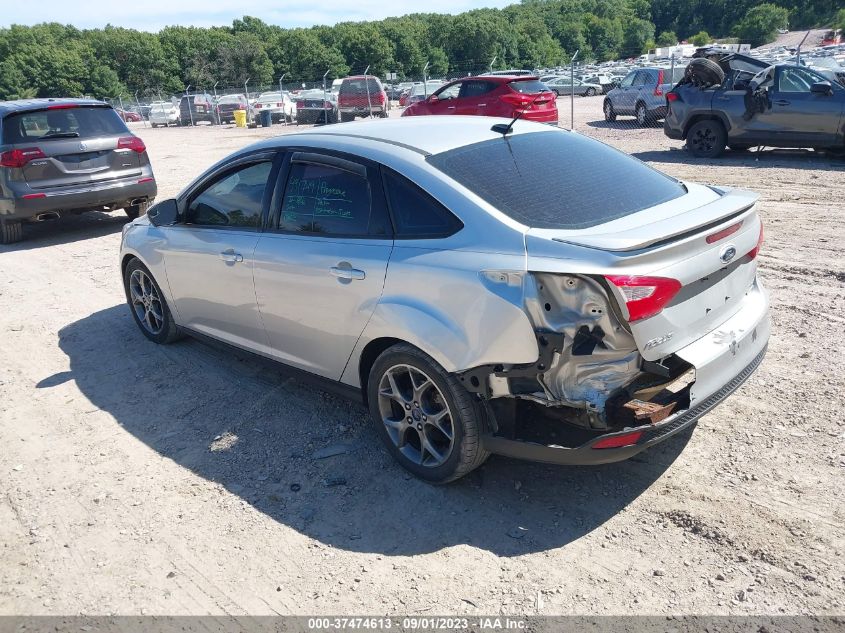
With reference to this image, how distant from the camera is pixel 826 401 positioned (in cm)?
411

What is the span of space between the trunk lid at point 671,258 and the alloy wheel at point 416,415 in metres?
0.90

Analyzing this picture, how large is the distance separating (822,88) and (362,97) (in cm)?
1988

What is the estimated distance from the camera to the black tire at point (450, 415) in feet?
10.9

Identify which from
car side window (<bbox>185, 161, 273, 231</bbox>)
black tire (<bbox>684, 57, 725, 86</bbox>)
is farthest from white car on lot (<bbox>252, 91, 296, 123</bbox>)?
car side window (<bbox>185, 161, 273, 231</bbox>)

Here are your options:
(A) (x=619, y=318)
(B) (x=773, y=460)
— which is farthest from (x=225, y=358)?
(B) (x=773, y=460)

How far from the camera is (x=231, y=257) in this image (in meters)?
4.51

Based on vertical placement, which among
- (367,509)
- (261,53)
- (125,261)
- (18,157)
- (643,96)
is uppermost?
(261,53)

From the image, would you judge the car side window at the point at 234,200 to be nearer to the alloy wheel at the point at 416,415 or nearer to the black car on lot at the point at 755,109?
the alloy wheel at the point at 416,415

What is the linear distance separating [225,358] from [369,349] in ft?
6.81

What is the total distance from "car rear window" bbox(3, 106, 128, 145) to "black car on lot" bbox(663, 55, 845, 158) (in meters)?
9.82

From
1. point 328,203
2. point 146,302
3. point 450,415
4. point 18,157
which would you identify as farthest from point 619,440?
point 18,157

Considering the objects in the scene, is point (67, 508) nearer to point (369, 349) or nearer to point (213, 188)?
point (369, 349)

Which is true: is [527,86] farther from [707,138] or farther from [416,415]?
[416,415]

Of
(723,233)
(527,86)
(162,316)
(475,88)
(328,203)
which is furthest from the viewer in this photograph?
(475,88)
